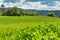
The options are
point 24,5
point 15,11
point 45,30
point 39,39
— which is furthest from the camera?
point 24,5

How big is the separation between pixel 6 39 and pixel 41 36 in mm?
1132

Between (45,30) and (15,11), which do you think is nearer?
(45,30)

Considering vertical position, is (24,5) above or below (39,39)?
below

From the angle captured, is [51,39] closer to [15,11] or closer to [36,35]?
[36,35]

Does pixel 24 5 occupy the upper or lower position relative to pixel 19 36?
lower

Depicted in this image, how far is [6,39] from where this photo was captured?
7.68m

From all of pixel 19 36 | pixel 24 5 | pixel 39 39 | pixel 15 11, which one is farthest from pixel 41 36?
pixel 24 5

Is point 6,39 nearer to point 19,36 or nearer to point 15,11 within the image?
point 19,36

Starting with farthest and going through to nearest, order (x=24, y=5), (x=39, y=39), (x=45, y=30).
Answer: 1. (x=24, y=5)
2. (x=45, y=30)
3. (x=39, y=39)

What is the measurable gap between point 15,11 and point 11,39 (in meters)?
61.2

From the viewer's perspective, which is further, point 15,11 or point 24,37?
point 15,11

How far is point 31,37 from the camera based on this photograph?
24.5 feet

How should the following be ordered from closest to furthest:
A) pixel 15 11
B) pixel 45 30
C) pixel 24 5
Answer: pixel 45 30 < pixel 15 11 < pixel 24 5

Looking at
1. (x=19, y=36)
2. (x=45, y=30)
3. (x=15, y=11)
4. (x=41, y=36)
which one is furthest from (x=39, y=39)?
(x=15, y=11)
